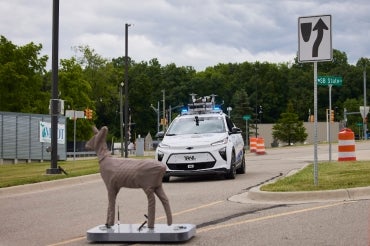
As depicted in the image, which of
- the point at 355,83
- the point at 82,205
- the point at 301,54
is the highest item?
the point at 355,83

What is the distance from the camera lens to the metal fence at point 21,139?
119 feet

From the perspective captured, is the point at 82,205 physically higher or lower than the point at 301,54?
lower

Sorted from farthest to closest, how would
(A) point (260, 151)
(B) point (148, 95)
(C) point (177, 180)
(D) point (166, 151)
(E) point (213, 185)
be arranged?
(B) point (148, 95) < (A) point (260, 151) < (C) point (177, 180) < (D) point (166, 151) < (E) point (213, 185)

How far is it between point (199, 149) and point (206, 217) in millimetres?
6485

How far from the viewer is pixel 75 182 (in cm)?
1850

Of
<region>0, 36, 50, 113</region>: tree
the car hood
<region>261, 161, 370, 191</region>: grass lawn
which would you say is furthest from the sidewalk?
<region>0, 36, 50, 113</region>: tree

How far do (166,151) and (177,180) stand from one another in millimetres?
1372

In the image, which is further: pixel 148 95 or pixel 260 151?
pixel 148 95

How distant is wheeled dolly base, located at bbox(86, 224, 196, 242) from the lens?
301 inches

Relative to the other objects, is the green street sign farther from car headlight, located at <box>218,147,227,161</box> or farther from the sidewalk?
the sidewalk

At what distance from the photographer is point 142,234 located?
773cm

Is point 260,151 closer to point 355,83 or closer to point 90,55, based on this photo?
point 90,55

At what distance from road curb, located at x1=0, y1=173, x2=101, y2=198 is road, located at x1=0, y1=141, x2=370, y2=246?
55cm

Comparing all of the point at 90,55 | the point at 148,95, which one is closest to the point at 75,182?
the point at 90,55
